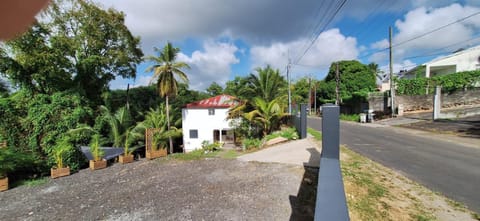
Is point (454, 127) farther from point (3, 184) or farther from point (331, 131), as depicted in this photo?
point (3, 184)

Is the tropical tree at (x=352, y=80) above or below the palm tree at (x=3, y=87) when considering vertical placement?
above

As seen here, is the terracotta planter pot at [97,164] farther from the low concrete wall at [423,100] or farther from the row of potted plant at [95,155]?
the low concrete wall at [423,100]

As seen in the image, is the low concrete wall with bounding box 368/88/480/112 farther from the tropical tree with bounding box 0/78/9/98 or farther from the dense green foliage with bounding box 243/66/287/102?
the tropical tree with bounding box 0/78/9/98

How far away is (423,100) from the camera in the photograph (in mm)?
18953

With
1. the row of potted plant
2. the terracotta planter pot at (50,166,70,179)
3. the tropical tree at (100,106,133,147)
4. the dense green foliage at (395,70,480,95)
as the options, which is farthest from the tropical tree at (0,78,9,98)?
the dense green foliage at (395,70,480,95)

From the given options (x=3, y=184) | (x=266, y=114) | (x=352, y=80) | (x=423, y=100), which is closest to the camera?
(x=3, y=184)

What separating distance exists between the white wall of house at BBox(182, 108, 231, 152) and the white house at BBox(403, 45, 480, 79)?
28244 millimetres

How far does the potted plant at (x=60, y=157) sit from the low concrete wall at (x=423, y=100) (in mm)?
23691

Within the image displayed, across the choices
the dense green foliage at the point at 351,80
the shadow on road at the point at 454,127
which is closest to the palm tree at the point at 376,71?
the dense green foliage at the point at 351,80

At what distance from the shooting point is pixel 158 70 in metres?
11.7

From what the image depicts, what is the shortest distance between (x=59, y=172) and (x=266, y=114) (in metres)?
8.44

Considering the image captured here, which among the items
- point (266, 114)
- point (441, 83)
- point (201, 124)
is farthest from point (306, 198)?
point (441, 83)

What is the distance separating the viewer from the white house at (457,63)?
22.2 metres

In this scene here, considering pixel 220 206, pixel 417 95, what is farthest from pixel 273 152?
pixel 417 95
